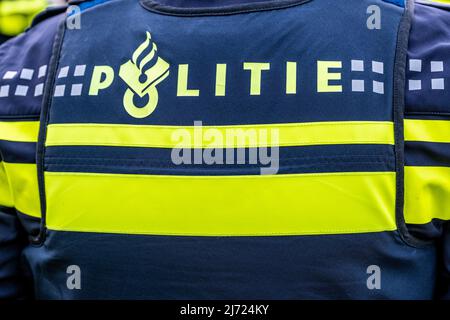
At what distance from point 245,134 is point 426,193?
353mm

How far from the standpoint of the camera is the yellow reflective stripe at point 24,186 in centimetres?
138

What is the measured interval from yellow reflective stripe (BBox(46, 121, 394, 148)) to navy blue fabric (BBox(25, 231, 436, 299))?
18 cm

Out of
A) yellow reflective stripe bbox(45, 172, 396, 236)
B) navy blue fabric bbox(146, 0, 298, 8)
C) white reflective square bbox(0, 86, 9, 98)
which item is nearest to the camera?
yellow reflective stripe bbox(45, 172, 396, 236)

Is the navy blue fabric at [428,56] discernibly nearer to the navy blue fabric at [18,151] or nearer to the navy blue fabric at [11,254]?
the navy blue fabric at [18,151]

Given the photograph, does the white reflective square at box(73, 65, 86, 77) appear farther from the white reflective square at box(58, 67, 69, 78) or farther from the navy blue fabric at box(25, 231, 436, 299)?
the navy blue fabric at box(25, 231, 436, 299)

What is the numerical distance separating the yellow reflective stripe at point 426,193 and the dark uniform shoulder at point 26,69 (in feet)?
2.48

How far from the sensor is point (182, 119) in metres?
1.28

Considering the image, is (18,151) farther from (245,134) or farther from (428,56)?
(428,56)

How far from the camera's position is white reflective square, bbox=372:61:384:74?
126cm

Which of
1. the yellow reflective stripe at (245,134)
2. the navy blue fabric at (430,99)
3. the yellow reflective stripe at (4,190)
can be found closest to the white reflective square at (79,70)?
the yellow reflective stripe at (245,134)

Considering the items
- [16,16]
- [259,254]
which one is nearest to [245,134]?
[259,254]

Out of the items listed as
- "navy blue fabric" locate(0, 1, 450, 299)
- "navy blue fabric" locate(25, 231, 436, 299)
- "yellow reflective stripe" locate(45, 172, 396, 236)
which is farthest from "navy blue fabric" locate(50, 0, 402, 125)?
"navy blue fabric" locate(25, 231, 436, 299)

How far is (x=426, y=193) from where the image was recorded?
4.12ft
